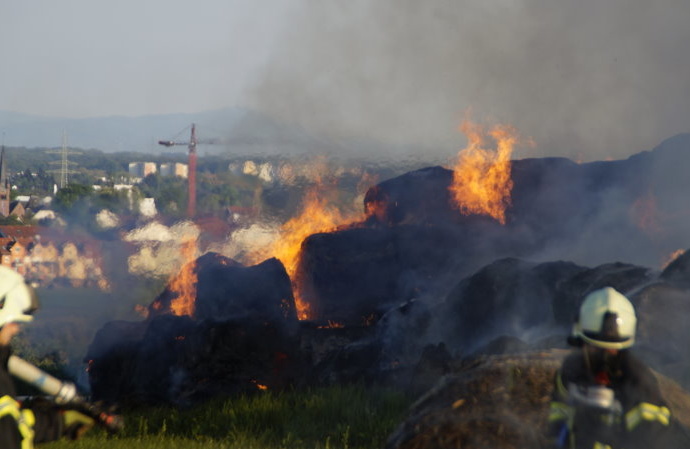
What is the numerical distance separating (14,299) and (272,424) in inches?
344

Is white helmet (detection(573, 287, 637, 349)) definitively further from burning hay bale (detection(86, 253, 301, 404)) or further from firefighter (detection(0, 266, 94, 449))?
burning hay bale (detection(86, 253, 301, 404))

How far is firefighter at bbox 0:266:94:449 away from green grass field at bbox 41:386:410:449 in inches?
233

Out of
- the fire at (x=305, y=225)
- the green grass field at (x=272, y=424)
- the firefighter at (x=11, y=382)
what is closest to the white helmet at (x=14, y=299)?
the firefighter at (x=11, y=382)

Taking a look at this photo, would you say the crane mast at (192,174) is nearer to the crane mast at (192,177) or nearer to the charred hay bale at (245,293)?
the crane mast at (192,177)

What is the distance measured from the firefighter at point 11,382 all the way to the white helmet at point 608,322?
382 cm

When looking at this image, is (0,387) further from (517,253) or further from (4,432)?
(517,253)

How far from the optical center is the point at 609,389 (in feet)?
18.7

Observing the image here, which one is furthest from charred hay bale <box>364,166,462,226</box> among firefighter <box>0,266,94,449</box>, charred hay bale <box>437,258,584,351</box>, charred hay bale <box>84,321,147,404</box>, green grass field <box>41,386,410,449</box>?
firefighter <box>0,266,94,449</box>

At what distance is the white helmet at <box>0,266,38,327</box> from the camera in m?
5.48

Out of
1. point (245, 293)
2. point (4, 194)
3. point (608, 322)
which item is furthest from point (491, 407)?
point (4, 194)

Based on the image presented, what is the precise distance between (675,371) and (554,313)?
4.93 m

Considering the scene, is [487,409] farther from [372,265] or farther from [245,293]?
[372,265]

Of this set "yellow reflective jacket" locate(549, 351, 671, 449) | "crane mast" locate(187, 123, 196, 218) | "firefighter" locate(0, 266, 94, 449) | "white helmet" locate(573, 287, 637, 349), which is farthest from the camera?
"crane mast" locate(187, 123, 196, 218)

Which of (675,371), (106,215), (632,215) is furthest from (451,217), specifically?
(106,215)
